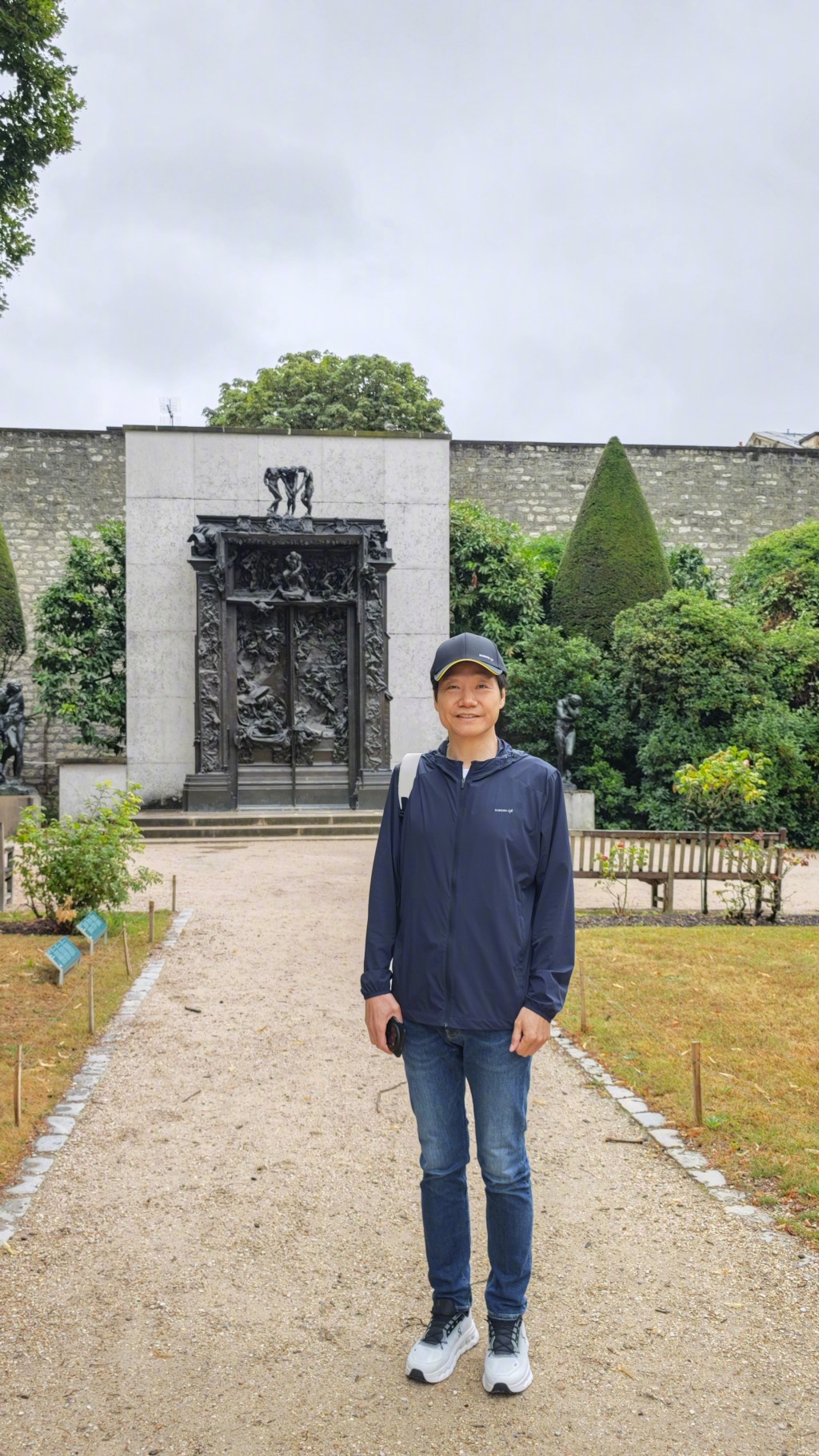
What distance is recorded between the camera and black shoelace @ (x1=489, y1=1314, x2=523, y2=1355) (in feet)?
9.02

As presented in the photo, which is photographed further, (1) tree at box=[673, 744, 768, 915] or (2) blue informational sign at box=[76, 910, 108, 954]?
(1) tree at box=[673, 744, 768, 915]

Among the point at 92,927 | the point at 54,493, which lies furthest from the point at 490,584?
the point at 92,927

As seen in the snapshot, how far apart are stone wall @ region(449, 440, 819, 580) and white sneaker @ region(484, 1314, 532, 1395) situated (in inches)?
986

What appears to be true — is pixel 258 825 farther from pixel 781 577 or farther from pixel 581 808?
pixel 781 577

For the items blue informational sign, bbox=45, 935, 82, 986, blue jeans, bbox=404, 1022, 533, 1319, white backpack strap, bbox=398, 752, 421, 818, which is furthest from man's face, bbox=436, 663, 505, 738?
blue informational sign, bbox=45, 935, 82, 986

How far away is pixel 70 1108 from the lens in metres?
4.82

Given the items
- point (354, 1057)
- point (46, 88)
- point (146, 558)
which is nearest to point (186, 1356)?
point (354, 1057)

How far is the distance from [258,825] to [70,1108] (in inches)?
454

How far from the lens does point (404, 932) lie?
2881mm

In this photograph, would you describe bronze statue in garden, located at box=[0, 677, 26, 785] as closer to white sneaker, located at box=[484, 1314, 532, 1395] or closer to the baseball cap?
the baseball cap

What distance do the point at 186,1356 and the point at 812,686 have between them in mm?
16341

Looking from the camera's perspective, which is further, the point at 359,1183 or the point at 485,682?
the point at 359,1183

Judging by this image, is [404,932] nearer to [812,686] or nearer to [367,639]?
[367,639]

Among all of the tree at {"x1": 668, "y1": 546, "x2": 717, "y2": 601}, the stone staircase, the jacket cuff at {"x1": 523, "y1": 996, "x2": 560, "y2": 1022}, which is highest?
the tree at {"x1": 668, "y1": 546, "x2": 717, "y2": 601}
